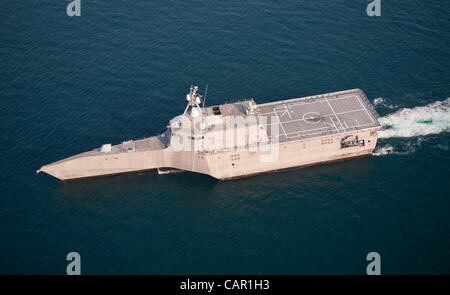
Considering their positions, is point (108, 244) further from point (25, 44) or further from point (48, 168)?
point (25, 44)

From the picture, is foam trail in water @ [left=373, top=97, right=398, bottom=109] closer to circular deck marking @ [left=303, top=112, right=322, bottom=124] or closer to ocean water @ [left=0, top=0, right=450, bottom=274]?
ocean water @ [left=0, top=0, right=450, bottom=274]

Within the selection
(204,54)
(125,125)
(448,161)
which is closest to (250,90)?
(204,54)
